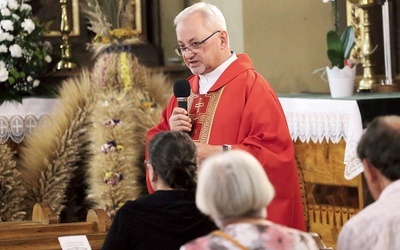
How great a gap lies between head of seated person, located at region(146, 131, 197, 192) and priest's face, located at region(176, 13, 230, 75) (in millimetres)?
1158

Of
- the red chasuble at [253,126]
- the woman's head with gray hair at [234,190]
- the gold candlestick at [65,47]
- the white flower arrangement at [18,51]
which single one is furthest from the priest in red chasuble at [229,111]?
the gold candlestick at [65,47]

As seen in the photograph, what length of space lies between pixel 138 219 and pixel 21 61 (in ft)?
16.0

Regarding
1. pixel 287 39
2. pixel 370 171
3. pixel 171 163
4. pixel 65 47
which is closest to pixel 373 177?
pixel 370 171

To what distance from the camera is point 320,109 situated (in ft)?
22.7

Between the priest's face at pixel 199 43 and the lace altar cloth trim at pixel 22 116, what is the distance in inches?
132

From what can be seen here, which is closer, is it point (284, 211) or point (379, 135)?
point (379, 135)

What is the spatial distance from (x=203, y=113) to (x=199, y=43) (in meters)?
0.40

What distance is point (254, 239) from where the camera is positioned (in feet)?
9.95

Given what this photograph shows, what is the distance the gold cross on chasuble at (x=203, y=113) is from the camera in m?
5.08

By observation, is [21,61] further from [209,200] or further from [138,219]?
[209,200]

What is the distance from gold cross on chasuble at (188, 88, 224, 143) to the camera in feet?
16.7

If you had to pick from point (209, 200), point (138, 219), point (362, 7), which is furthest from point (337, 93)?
point (209, 200)

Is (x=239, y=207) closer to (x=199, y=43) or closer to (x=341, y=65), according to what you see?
(x=199, y=43)

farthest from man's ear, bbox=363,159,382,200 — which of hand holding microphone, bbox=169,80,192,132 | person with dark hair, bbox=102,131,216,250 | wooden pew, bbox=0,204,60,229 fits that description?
wooden pew, bbox=0,204,60,229
